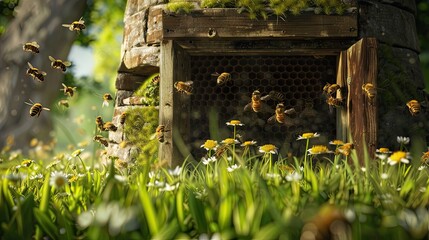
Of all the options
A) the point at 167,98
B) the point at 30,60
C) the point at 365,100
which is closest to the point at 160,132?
the point at 167,98

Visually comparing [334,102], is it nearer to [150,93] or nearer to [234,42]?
[234,42]

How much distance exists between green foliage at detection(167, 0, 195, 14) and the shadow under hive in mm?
631

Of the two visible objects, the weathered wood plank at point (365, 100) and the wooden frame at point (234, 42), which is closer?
the weathered wood plank at point (365, 100)

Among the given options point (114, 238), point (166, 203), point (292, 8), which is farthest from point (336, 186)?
point (292, 8)

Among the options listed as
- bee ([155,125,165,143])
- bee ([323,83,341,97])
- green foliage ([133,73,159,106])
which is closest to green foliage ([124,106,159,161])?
green foliage ([133,73,159,106])

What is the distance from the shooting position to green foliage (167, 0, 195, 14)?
6.33 metres

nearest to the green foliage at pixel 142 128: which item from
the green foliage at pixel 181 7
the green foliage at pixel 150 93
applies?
the green foliage at pixel 150 93

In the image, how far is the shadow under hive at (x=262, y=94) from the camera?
670 centimetres

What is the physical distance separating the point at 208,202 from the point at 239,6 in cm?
380

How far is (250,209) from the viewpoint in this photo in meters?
2.41

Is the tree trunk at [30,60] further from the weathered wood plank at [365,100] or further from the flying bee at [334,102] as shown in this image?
the weathered wood plank at [365,100]

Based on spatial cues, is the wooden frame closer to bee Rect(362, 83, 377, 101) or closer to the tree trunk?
bee Rect(362, 83, 377, 101)

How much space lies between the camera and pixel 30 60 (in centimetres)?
1033

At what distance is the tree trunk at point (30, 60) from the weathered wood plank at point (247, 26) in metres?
4.78
